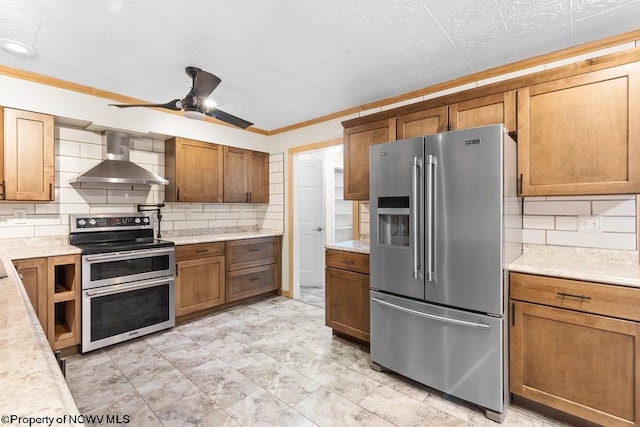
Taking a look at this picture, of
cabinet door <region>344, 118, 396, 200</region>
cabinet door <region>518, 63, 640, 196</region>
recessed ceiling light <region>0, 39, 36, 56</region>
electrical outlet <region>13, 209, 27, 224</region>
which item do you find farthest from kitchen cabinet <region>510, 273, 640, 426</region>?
electrical outlet <region>13, 209, 27, 224</region>

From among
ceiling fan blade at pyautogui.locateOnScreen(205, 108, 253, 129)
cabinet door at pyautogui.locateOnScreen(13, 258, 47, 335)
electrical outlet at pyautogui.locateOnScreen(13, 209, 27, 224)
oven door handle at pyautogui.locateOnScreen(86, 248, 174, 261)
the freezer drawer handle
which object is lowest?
the freezer drawer handle

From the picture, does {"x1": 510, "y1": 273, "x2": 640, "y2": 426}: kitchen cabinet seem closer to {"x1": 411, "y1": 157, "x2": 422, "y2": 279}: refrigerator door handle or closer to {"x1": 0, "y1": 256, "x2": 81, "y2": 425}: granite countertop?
{"x1": 411, "y1": 157, "x2": 422, "y2": 279}: refrigerator door handle

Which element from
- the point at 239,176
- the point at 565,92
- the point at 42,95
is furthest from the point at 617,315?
the point at 42,95

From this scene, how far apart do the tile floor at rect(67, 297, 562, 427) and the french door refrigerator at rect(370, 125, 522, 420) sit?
189mm

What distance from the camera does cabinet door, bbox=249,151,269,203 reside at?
14.3 ft

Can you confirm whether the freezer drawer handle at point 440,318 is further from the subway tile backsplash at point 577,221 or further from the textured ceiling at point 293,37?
the textured ceiling at point 293,37

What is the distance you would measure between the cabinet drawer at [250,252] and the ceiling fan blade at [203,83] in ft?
6.22

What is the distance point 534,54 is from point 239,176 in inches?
132

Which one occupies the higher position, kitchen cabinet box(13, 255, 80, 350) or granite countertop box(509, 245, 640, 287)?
granite countertop box(509, 245, 640, 287)

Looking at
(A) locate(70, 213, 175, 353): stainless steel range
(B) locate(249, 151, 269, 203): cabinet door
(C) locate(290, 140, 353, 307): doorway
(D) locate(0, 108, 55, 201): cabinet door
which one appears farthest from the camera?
(C) locate(290, 140, 353, 307): doorway

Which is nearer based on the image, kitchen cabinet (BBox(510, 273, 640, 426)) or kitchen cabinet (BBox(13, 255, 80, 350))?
kitchen cabinet (BBox(510, 273, 640, 426))

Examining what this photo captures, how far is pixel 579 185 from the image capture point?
195cm

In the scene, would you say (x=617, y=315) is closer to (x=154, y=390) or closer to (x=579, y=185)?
(x=579, y=185)

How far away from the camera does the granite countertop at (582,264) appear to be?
167 centimetres
